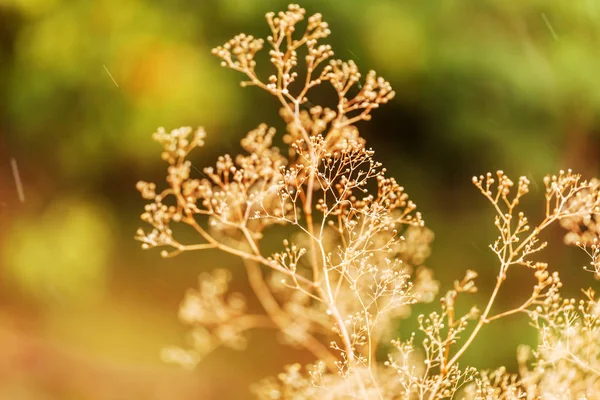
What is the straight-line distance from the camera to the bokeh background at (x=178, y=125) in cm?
178

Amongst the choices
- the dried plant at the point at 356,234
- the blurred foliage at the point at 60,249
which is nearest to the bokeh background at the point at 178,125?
the blurred foliage at the point at 60,249

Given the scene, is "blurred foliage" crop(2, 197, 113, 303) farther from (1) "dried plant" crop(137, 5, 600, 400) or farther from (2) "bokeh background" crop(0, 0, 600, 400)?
(1) "dried plant" crop(137, 5, 600, 400)

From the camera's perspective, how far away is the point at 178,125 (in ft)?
6.02

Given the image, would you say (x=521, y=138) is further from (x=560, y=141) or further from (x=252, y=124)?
(x=252, y=124)

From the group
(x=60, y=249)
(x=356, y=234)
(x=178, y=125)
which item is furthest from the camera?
(x=60, y=249)

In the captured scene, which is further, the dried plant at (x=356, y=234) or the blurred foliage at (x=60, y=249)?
the blurred foliage at (x=60, y=249)

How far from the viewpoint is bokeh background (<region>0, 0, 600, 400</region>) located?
1777mm

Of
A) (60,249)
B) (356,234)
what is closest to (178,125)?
(60,249)

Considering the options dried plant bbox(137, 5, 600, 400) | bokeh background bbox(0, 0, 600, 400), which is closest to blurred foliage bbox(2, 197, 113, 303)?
bokeh background bbox(0, 0, 600, 400)

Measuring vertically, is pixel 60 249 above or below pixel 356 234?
above

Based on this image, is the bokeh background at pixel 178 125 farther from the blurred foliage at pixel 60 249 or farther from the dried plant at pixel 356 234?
the dried plant at pixel 356 234

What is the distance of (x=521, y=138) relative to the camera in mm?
1917

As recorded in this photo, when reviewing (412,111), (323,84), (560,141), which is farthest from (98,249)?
(560,141)

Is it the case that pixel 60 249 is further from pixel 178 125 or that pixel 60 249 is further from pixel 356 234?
pixel 356 234
